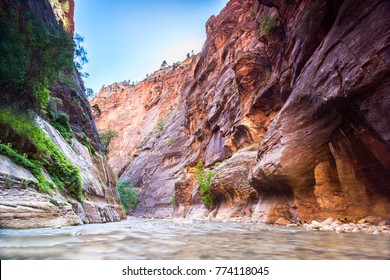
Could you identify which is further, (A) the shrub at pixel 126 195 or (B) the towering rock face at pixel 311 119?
(A) the shrub at pixel 126 195

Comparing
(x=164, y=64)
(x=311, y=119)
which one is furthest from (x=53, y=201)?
(x=164, y=64)

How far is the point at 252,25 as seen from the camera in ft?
85.3

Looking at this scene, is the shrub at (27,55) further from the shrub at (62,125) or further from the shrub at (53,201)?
the shrub at (53,201)

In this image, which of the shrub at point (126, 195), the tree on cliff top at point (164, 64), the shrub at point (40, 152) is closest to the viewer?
the shrub at point (40, 152)

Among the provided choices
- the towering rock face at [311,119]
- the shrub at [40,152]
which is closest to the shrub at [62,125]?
the shrub at [40,152]

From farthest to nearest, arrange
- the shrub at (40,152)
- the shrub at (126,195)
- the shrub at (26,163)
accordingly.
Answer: the shrub at (126,195) < the shrub at (40,152) < the shrub at (26,163)

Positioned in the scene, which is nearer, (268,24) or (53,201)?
(53,201)

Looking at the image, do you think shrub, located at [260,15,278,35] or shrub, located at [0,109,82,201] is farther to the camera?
shrub, located at [260,15,278,35]

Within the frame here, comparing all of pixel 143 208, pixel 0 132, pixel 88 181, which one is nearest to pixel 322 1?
pixel 0 132

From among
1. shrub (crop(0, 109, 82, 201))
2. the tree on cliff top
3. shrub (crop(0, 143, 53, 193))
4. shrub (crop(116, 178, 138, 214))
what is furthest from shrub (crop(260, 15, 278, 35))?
the tree on cliff top

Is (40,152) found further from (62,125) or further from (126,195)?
(126,195)

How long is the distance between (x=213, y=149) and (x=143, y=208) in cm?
2194

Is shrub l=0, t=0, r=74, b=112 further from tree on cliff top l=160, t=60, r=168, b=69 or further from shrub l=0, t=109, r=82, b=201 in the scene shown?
tree on cliff top l=160, t=60, r=168, b=69
